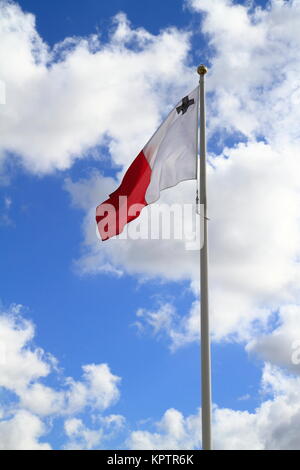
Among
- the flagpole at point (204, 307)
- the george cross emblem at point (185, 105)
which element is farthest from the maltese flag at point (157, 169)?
the flagpole at point (204, 307)

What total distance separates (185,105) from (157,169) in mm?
2700

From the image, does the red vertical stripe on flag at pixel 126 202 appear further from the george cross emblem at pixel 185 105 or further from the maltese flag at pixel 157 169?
the george cross emblem at pixel 185 105

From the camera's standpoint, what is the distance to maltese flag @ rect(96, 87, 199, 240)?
2088 cm

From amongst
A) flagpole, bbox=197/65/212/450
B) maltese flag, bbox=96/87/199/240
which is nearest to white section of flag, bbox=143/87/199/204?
maltese flag, bbox=96/87/199/240

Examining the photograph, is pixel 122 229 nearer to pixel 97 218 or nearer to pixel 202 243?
pixel 97 218

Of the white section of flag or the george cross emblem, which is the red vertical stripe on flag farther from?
the george cross emblem

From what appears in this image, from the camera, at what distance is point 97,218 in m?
22.8

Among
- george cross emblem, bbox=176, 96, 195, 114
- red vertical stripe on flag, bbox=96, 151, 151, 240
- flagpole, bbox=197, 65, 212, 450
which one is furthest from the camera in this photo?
red vertical stripe on flag, bbox=96, 151, 151, 240

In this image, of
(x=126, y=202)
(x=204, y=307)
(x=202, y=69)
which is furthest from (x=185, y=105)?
(x=204, y=307)

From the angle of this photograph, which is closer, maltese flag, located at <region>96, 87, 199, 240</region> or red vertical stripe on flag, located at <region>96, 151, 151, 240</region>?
maltese flag, located at <region>96, 87, 199, 240</region>

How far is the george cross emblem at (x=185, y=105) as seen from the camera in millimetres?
21594

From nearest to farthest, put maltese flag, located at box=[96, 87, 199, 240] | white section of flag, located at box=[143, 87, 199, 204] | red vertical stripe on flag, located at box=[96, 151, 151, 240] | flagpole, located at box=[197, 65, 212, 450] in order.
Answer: flagpole, located at box=[197, 65, 212, 450], white section of flag, located at box=[143, 87, 199, 204], maltese flag, located at box=[96, 87, 199, 240], red vertical stripe on flag, located at box=[96, 151, 151, 240]
